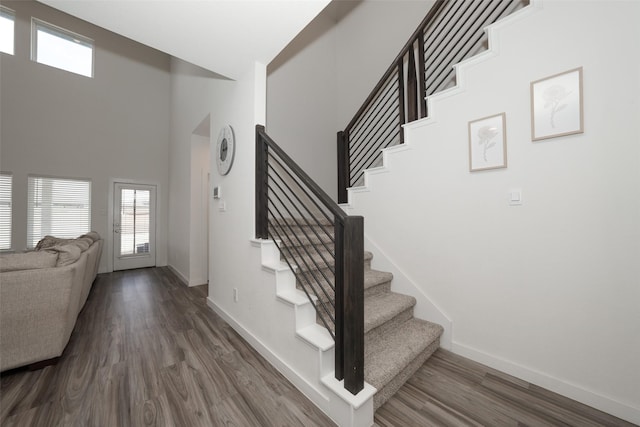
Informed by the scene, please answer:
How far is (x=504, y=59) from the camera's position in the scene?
175cm

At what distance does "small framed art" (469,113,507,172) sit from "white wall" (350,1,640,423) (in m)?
0.04

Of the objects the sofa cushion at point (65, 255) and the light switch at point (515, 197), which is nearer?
the light switch at point (515, 197)

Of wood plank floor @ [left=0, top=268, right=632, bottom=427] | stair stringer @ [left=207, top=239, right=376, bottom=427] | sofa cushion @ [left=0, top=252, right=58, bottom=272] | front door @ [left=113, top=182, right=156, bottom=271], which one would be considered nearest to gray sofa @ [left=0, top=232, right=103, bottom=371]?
sofa cushion @ [left=0, top=252, right=58, bottom=272]

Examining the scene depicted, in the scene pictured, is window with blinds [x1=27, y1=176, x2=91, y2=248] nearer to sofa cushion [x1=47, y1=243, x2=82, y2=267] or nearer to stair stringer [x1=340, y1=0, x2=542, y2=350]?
sofa cushion [x1=47, y1=243, x2=82, y2=267]

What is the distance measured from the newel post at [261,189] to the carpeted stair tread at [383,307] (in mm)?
1100

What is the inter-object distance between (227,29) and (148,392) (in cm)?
260

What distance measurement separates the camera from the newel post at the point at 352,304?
4.23 ft

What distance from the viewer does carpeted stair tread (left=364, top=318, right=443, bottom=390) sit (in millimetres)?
1478

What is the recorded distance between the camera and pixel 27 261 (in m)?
1.74

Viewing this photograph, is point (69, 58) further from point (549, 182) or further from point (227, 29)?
point (549, 182)

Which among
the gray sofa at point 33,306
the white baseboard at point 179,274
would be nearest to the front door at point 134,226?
the white baseboard at point 179,274

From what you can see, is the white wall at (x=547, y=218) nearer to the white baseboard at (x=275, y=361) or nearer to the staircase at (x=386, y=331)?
the staircase at (x=386, y=331)

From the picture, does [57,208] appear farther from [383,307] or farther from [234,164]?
[383,307]

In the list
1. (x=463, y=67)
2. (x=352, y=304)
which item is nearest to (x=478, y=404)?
(x=352, y=304)
